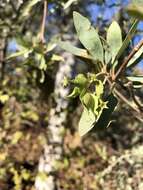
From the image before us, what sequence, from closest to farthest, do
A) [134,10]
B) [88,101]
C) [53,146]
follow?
[134,10] → [88,101] → [53,146]

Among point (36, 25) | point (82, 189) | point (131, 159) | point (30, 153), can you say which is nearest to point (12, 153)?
point (30, 153)

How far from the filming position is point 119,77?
1.32 m

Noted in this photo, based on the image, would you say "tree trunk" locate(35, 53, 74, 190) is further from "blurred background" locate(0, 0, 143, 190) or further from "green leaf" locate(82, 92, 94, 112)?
"green leaf" locate(82, 92, 94, 112)

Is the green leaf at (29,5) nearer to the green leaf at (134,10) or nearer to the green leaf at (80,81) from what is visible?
the green leaf at (80,81)

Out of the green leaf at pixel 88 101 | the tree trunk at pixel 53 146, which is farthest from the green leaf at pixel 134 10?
the tree trunk at pixel 53 146

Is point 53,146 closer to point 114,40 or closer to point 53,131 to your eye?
point 53,131

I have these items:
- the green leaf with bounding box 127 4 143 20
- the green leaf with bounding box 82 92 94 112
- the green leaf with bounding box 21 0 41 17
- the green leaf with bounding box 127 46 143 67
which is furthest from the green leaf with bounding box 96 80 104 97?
the green leaf with bounding box 21 0 41 17

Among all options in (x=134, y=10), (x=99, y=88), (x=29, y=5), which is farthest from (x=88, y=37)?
(x=29, y=5)

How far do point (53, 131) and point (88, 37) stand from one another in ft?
10.3

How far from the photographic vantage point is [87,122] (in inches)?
50.2

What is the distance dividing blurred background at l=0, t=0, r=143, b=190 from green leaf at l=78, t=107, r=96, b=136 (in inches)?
57.0

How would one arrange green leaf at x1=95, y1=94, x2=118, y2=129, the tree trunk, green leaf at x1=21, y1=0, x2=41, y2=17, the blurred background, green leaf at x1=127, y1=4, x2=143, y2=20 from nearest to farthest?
green leaf at x1=127, y1=4, x2=143, y2=20
green leaf at x1=95, y1=94, x2=118, y2=129
green leaf at x1=21, y1=0, x2=41, y2=17
the blurred background
the tree trunk

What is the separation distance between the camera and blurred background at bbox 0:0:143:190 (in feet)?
12.0

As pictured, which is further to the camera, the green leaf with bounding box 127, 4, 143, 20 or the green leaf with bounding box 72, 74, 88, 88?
the green leaf with bounding box 72, 74, 88, 88
